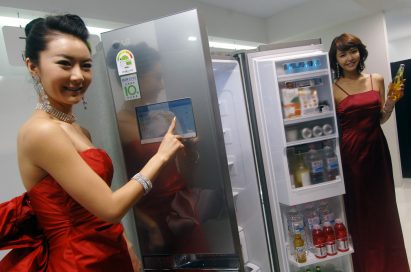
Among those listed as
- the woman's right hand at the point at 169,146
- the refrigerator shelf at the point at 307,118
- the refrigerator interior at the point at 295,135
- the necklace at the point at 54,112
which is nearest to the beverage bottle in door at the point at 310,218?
the refrigerator interior at the point at 295,135

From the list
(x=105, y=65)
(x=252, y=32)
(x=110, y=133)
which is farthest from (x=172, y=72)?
(x=252, y=32)

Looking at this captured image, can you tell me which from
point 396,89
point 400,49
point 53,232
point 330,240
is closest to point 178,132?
point 53,232

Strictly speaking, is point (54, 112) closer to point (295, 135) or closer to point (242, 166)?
point (242, 166)

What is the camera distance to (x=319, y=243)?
1.82 meters

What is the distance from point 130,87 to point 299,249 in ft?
4.50

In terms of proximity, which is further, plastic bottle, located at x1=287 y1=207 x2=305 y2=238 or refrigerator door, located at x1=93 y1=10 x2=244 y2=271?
plastic bottle, located at x1=287 y1=207 x2=305 y2=238

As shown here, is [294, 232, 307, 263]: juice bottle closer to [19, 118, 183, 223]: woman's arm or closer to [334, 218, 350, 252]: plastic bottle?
[334, 218, 350, 252]: plastic bottle

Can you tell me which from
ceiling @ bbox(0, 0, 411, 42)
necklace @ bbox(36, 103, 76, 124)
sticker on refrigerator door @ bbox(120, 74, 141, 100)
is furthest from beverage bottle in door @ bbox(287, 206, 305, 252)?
ceiling @ bbox(0, 0, 411, 42)

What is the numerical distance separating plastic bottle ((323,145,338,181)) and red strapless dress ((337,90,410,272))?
183mm

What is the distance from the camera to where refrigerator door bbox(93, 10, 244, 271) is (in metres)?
1.12

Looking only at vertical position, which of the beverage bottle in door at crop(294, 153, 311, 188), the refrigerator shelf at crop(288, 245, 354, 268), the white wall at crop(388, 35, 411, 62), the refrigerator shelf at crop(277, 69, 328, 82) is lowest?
the refrigerator shelf at crop(288, 245, 354, 268)

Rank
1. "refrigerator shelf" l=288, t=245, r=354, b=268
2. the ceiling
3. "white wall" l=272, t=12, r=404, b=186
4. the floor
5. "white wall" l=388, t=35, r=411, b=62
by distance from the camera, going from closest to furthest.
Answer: "refrigerator shelf" l=288, t=245, r=354, b=268
the floor
the ceiling
"white wall" l=272, t=12, r=404, b=186
"white wall" l=388, t=35, r=411, b=62

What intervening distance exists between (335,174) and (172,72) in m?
1.26

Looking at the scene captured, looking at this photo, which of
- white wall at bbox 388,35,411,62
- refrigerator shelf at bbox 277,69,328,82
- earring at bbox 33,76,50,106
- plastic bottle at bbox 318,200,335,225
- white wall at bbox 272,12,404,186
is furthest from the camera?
white wall at bbox 388,35,411,62
